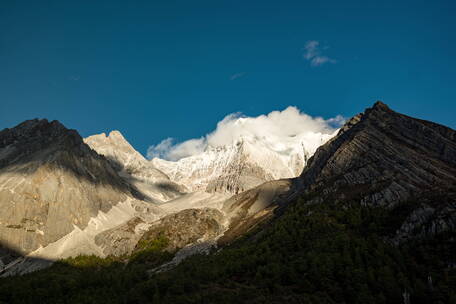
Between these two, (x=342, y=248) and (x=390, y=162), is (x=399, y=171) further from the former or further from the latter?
(x=342, y=248)

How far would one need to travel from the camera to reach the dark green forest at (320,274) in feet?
171

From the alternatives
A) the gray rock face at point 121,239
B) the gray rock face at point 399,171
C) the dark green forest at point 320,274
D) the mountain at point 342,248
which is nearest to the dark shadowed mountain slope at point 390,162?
the gray rock face at point 399,171

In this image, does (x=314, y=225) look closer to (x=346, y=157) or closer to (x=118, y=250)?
(x=346, y=157)

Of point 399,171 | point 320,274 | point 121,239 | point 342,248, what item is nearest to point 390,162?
point 399,171

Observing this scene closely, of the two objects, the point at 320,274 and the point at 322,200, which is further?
the point at 322,200

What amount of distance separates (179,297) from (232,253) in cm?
3972

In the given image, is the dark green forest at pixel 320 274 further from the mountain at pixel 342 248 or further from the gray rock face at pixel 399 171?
the gray rock face at pixel 399 171

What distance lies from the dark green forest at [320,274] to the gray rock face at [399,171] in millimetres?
4514

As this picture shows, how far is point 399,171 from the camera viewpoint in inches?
4122

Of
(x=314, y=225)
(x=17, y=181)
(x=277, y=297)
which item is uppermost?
A: (x=17, y=181)

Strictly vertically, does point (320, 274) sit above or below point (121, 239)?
below

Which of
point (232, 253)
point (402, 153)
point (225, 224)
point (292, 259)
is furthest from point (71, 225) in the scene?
point (402, 153)

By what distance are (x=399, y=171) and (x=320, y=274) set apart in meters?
61.7

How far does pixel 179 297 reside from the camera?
51.2 m
